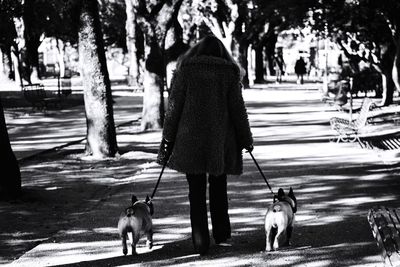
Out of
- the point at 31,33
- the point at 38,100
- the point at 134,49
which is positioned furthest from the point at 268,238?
the point at 31,33

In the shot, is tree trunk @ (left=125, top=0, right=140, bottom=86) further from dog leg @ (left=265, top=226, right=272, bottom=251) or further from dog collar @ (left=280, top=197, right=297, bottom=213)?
dog leg @ (left=265, top=226, right=272, bottom=251)

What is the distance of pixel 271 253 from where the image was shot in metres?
6.31

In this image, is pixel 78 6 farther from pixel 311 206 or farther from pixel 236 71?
pixel 236 71

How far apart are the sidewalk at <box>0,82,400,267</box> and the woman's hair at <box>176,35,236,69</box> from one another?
1592 mm

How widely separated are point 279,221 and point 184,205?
2.89m

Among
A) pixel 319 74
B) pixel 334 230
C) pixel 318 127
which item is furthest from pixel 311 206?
pixel 319 74

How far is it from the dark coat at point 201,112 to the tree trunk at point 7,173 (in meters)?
3.63

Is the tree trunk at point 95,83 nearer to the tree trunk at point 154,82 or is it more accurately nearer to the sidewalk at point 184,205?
the sidewalk at point 184,205

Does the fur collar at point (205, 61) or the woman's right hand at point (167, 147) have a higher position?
the fur collar at point (205, 61)

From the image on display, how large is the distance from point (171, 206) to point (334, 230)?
224cm

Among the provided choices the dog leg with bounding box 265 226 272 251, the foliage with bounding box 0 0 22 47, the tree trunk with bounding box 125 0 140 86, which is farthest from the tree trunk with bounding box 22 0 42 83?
the dog leg with bounding box 265 226 272 251

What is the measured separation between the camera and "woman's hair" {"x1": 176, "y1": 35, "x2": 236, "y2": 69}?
6.16m

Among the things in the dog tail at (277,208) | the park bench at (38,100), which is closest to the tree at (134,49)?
the park bench at (38,100)

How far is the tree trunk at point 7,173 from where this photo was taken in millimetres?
9219
